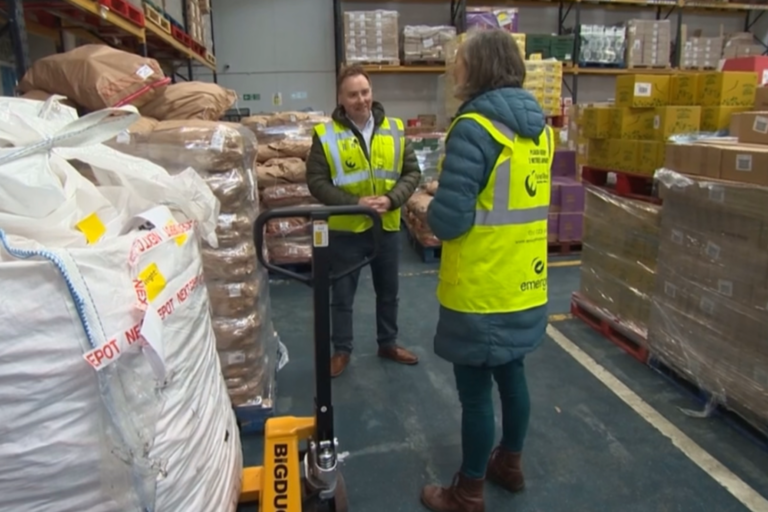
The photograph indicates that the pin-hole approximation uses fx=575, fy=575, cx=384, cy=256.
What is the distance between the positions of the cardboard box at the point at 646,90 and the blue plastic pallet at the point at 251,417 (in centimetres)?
297

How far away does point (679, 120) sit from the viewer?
3.49 metres

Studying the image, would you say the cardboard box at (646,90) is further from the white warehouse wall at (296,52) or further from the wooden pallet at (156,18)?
the white warehouse wall at (296,52)

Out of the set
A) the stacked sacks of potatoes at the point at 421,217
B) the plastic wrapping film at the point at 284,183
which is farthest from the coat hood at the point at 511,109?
the stacked sacks of potatoes at the point at 421,217

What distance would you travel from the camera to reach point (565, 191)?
608 cm

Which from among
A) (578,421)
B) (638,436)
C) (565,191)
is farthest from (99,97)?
(565,191)

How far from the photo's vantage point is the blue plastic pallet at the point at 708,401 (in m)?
2.73

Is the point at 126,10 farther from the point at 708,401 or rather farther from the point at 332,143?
the point at 708,401

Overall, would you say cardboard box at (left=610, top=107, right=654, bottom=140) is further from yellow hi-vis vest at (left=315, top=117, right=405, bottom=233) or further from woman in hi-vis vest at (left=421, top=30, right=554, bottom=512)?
woman in hi-vis vest at (left=421, top=30, right=554, bottom=512)

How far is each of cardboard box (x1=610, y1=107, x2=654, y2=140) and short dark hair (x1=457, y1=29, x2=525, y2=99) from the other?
2145 millimetres

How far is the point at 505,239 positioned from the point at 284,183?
3.60 meters

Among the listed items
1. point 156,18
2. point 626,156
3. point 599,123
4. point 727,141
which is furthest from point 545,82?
point 156,18

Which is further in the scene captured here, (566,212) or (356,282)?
(566,212)

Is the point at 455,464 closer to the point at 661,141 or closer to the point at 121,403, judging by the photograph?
the point at 121,403

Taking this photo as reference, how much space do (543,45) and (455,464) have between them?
329 inches
